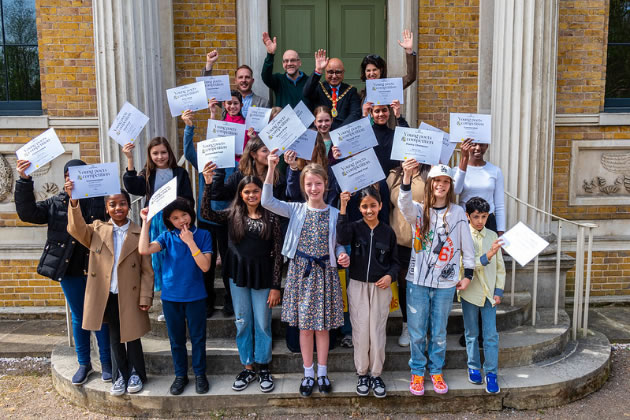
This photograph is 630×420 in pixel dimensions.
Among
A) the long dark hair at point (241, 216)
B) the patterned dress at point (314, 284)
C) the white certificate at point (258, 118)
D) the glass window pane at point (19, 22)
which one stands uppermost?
the glass window pane at point (19, 22)

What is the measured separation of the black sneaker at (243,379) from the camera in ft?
13.5

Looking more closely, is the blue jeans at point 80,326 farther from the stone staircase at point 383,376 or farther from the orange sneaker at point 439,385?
the orange sneaker at point 439,385

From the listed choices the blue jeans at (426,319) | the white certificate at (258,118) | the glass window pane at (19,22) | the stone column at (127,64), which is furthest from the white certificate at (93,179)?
the glass window pane at (19,22)

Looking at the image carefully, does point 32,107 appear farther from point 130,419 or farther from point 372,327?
point 372,327

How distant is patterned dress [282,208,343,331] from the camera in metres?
3.91

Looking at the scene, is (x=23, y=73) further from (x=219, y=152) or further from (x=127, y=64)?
(x=219, y=152)

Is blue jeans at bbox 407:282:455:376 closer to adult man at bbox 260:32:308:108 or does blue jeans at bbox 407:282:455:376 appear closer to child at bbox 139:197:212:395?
child at bbox 139:197:212:395

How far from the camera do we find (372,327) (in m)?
3.97

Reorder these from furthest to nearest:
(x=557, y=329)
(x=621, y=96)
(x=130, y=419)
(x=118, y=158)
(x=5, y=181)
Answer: (x=621, y=96) → (x=5, y=181) → (x=118, y=158) → (x=557, y=329) → (x=130, y=419)

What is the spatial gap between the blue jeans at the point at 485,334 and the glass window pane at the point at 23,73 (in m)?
5.35

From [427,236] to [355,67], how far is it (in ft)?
10.7

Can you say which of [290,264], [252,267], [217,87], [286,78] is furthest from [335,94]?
[252,267]

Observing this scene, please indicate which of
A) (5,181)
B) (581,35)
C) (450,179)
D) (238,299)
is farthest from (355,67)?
(5,181)

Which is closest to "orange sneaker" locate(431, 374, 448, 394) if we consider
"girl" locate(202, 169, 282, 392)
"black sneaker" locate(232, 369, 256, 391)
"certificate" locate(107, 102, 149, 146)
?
"girl" locate(202, 169, 282, 392)
